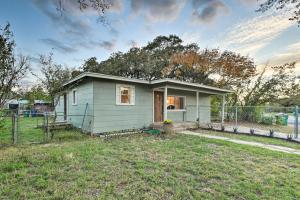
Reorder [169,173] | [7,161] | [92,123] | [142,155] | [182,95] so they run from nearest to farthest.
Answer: [169,173] < [7,161] < [142,155] < [92,123] < [182,95]

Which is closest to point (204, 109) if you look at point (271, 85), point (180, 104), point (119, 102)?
point (180, 104)

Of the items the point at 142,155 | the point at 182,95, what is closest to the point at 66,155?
the point at 142,155

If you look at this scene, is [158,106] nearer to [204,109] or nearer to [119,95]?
[119,95]

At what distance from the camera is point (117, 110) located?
897 cm

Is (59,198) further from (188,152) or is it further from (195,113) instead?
(195,113)

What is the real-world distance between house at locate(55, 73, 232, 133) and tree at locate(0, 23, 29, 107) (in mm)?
2801

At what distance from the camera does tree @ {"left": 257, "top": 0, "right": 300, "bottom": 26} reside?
9.86 ft

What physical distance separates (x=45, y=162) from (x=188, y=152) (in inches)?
156

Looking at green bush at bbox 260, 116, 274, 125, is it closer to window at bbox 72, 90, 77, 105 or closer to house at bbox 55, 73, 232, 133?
house at bbox 55, 73, 232, 133

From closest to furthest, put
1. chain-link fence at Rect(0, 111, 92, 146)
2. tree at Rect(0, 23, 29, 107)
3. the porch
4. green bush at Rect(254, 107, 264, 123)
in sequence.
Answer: tree at Rect(0, 23, 29, 107)
chain-link fence at Rect(0, 111, 92, 146)
the porch
green bush at Rect(254, 107, 264, 123)

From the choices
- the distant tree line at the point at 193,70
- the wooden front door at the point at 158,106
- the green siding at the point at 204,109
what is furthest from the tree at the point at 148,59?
the wooden front door at the point at 158,106

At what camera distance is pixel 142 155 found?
5074mm

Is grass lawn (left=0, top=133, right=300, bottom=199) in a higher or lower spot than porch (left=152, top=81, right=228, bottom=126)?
lower

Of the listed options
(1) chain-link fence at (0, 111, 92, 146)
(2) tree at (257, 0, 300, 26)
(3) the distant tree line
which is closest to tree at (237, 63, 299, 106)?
(3) the distant tree line
